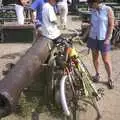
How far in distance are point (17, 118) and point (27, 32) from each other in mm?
6308

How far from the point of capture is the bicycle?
5.85 metres

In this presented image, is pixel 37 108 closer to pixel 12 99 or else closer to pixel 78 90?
pixel 78 90

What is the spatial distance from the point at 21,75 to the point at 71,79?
0.84m

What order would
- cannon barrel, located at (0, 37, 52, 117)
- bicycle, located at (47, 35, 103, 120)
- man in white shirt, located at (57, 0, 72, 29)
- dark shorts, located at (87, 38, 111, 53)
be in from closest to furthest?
cannon barrel, located at (0, 37, 52, 117) < bicycle, located at (47, 35, 103, 120) < dark shorts, located at (87, 38, 111, 53) < man in white shirt, located at (57, 0, 72, 29)

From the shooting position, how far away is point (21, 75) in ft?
17.8

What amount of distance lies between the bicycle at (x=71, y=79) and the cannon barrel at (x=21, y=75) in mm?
269

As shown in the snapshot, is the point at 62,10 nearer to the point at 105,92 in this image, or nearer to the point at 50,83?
the point at 105,92

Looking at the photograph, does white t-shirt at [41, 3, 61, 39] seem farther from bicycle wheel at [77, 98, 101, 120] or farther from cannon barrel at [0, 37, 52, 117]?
bicycle wheel at [77, 98, 101, 120]

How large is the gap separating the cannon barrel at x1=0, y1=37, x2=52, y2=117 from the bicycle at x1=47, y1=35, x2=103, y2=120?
27 cm

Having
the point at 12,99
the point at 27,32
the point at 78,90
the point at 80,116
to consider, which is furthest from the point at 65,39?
the point at 27,32

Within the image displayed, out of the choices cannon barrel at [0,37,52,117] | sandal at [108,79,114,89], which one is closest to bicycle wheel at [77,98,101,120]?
cannon barrel at [0,37,52,117]

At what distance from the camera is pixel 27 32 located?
12.3 metres

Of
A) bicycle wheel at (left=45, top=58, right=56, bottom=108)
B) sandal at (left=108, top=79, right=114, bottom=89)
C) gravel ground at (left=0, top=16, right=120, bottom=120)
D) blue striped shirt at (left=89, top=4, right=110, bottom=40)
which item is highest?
blue striped shirt at (left=89, top=4, right=110, bottom=40)

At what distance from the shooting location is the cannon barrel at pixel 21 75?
15.7 ft
